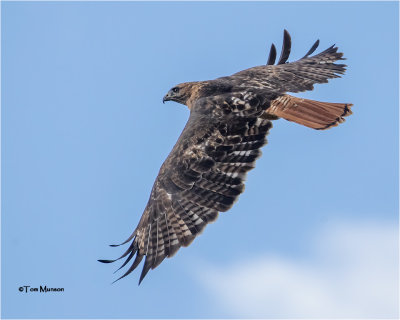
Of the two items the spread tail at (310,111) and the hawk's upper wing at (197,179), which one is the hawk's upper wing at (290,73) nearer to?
the spread tail at (310,111)

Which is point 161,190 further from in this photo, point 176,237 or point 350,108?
point 350,108

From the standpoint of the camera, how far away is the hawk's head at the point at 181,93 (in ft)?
44.7

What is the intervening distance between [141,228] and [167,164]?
1.00m

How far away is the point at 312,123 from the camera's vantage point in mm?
11484

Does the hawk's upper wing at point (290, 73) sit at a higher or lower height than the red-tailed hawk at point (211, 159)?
higher

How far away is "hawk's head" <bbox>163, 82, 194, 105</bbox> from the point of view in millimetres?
13617

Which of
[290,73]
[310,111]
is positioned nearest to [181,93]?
[290,73]

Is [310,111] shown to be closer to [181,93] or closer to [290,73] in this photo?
[290,73]

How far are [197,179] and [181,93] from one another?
3020 mm

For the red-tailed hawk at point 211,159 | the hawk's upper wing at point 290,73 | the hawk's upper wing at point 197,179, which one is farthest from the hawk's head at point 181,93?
the hawk's upper wing at point 197,179

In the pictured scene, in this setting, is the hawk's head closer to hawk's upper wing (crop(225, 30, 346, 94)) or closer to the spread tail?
hawk's upper wing (crop(225, 30, 346, 94))

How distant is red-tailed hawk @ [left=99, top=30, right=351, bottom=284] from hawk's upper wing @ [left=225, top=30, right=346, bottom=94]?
0.96 feet

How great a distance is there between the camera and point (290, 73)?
13.5 m

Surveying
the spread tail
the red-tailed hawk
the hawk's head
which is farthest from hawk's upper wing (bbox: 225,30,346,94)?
the hawk's head
